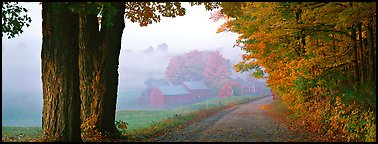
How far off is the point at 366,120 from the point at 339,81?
5157 millimetres

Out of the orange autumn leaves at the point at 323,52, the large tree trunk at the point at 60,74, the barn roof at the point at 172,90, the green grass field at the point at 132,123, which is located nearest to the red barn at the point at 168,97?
the barn roof at the point at 172,90

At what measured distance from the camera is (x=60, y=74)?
10.5 m

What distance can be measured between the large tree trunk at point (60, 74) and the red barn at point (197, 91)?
197 feet

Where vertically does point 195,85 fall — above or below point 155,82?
below

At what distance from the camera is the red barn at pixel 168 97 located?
216ft

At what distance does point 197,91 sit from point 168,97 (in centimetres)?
719

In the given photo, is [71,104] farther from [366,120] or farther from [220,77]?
[220,77]

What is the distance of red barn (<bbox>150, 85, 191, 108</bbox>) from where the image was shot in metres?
65.9

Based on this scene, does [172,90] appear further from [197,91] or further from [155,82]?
[155,82]

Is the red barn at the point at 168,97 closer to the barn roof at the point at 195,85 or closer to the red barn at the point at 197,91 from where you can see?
the red barn at the point at 197,91

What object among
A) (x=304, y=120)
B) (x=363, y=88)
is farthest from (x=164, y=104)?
(x=363, y=88)

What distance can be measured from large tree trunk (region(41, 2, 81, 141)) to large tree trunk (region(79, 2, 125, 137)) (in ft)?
7.10

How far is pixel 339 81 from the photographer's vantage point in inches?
632

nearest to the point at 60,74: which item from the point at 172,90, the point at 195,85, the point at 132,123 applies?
the point at 132,123
